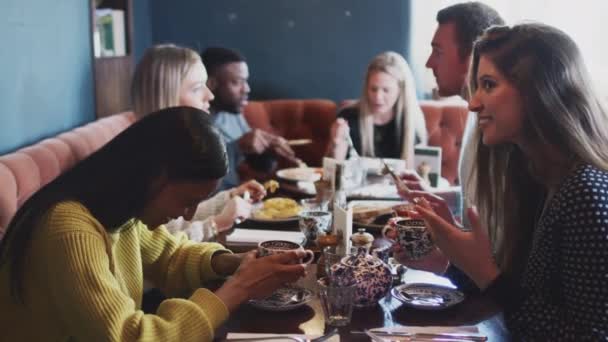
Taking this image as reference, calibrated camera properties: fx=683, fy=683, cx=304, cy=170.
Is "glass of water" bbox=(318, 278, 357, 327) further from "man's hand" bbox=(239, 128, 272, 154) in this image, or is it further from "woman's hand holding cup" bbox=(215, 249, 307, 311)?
"man's hand" bbox=(239, 128, 272, 154)

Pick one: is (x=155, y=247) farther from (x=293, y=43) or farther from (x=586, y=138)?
(x=293, y=43)

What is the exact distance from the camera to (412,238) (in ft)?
4.96

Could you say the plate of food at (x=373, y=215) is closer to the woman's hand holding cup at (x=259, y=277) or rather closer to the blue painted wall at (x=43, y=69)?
the woman's hand holding cup at (x=259, y=277)

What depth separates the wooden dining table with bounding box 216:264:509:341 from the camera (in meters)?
1.27

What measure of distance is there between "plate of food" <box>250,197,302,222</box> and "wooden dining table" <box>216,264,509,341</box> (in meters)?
0.74

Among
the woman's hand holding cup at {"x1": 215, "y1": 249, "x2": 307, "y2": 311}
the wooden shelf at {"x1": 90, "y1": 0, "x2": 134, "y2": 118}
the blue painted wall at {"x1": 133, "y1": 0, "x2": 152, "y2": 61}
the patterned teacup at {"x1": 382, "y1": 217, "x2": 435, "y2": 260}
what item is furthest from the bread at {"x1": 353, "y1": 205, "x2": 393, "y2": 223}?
the blue painted wall at {"x1": 133, "y1": 0, "x2": 152, "y2": 61}

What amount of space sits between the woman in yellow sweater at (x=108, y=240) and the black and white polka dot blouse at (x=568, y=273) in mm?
490

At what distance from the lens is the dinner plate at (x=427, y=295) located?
4.52 feet

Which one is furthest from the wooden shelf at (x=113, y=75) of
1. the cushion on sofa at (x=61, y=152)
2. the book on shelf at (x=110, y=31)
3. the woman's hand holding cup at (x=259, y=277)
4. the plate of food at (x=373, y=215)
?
the woman's hand holding cup at (x=259, y=277)

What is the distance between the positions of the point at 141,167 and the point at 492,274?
28.7 inches

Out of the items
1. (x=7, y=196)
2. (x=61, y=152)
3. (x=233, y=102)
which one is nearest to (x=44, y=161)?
(x=61, y=152)

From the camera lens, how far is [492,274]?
1387 mm

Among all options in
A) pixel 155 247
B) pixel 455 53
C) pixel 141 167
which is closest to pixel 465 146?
pixel 455 53

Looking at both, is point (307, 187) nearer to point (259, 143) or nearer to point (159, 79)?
point (159, 79)
